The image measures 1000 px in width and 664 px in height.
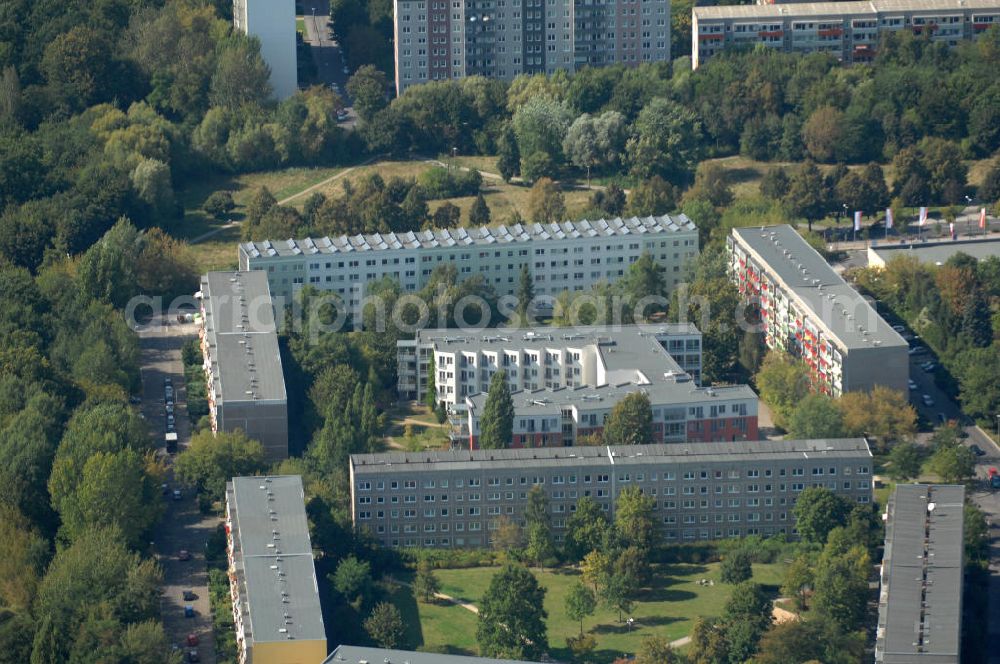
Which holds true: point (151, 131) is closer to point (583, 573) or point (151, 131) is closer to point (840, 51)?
point (840, 51)

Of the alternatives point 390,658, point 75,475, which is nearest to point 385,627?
point 390,658

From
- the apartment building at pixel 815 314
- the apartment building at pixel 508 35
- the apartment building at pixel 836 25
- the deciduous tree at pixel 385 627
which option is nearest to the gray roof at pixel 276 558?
the deciduous tree at pixel 385 627

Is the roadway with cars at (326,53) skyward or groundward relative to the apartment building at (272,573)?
Answer: skyward

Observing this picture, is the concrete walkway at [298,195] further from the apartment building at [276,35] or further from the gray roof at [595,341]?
the gray roof at [595,341]

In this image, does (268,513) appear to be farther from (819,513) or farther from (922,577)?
(922,577)

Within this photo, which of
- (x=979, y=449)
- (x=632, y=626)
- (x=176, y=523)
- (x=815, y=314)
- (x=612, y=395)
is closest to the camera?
(x=632, y=626)
